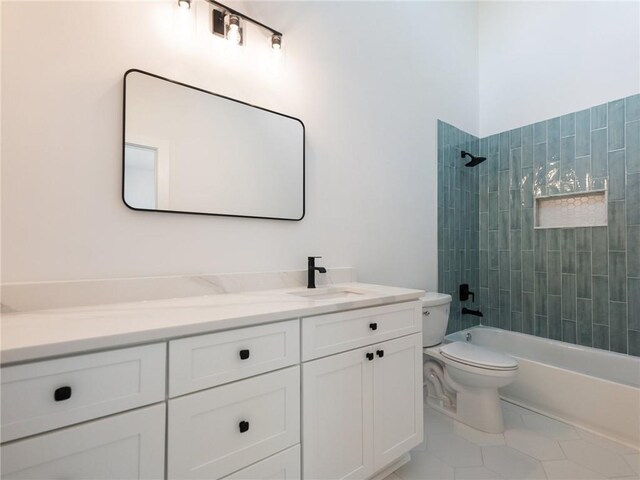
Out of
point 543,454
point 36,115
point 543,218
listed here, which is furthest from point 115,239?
point 543,218

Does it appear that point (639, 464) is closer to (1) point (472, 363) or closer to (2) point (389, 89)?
(1) point (472, 363)

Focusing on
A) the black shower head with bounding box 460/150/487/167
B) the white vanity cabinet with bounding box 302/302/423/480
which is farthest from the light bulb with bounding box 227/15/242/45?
the black shower head with bounding box 460/150/487/167

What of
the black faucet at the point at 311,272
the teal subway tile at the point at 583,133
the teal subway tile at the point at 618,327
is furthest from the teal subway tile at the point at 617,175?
the black faucet at the point at 311,272

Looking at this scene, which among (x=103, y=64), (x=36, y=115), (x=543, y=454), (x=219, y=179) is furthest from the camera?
(x=543, y=454)

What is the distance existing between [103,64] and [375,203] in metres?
1.54

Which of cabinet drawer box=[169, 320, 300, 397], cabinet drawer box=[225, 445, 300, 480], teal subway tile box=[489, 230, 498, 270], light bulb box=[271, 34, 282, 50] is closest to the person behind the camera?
cabinet drawer box=[169, 320, 300, 397]

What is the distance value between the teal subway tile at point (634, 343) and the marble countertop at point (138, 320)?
1942 millimetres

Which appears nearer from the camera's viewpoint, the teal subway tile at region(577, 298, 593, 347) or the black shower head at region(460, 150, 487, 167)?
the teal subway tile at region(577, 298, 593, 347)

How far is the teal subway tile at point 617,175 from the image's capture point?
207 centimetres

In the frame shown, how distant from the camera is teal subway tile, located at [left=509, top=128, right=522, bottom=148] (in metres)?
2.61

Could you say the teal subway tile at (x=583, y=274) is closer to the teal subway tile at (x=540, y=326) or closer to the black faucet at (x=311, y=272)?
the teal subway tile at (x=540, y=326)

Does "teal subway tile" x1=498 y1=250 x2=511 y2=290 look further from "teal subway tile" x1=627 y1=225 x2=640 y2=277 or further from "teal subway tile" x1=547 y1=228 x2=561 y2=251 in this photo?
"teal subway tile" x1=627 y1=225 x2=640 y2=277

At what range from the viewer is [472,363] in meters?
1.74

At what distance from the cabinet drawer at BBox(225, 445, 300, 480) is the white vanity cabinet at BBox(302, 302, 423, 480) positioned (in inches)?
1.6
